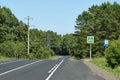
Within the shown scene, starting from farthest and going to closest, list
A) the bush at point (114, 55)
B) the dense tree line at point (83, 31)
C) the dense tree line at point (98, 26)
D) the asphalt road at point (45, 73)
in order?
the dense tree line at point (98, 26) < the dense tree line at point (83, 31) < the bush at point (114, 55) < the asphalt road at point (45, 73)

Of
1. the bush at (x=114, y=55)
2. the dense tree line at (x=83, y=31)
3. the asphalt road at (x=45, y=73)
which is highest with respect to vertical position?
the dense tree line at (x=83, y=31)

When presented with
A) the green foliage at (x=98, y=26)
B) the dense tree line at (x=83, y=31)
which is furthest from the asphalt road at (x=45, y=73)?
the green foliage at (x=98, y=26)

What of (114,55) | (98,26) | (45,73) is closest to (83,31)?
(98,26)

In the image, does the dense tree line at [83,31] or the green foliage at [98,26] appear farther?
the green foliage at [98,26]

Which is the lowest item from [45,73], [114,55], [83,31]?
[45,73]

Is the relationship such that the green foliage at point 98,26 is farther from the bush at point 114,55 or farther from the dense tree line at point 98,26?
the bush at point 114,55

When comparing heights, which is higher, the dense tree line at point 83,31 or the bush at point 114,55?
the dense tree line at point 83,31

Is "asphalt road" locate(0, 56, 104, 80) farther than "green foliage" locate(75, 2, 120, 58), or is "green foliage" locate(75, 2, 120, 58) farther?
"green foliage" locate(75, 2, 120, 58)

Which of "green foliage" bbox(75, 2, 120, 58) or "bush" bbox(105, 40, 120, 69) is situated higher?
"green foliage" bbox(75, 2, 120, 58)

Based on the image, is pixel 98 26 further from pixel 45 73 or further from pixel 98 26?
pixel 45 73

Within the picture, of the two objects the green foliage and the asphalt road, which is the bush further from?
the green foliage

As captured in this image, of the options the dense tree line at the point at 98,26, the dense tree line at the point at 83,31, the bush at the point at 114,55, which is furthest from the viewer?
the dense tree line at the point at 98,26

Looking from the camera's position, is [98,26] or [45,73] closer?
[45,73]

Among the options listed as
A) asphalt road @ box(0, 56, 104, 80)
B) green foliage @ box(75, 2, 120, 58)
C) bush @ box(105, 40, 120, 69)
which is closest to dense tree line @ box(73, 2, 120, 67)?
green foliage @ box(75, 2, 120, 58)
